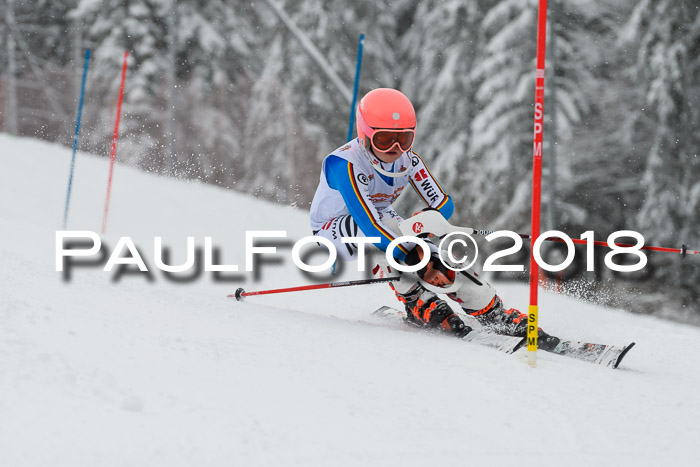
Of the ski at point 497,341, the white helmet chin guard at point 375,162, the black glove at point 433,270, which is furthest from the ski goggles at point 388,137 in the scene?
the ski at point 497,341

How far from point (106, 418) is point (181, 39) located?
21409 mm

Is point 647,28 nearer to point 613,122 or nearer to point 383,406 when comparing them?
point 613,122

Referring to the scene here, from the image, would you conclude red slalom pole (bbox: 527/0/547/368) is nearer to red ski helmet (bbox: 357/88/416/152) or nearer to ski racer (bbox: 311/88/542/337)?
ski racer (bbox: 311/88/542/337)

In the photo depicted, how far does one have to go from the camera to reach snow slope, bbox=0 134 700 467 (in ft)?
7.23

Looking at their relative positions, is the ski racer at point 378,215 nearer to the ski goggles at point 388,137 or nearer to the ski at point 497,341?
the ski goggles at point 388,137

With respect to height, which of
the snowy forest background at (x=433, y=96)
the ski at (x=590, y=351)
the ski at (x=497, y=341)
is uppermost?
the snowy forest background at (x=433, y=96)

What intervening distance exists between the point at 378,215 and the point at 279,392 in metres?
2.08

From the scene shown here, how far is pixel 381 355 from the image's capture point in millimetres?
3436

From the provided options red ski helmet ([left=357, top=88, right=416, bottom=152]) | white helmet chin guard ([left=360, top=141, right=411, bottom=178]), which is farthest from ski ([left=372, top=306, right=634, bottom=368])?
red ski helmet ([left=357, top=88, right=416, bottom=152])

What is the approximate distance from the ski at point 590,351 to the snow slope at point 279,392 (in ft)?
0.41

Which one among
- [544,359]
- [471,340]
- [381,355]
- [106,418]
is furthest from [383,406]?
[471,340]

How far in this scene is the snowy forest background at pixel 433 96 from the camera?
49.3 feet

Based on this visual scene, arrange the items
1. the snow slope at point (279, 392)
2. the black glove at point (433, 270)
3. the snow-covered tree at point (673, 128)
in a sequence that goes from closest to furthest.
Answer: the snow slope at point (279, 392)
the black glove at point (433, 270)
the snow-covered tree at point (673, 128)

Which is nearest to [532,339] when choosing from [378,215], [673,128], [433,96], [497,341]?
[497,341]
